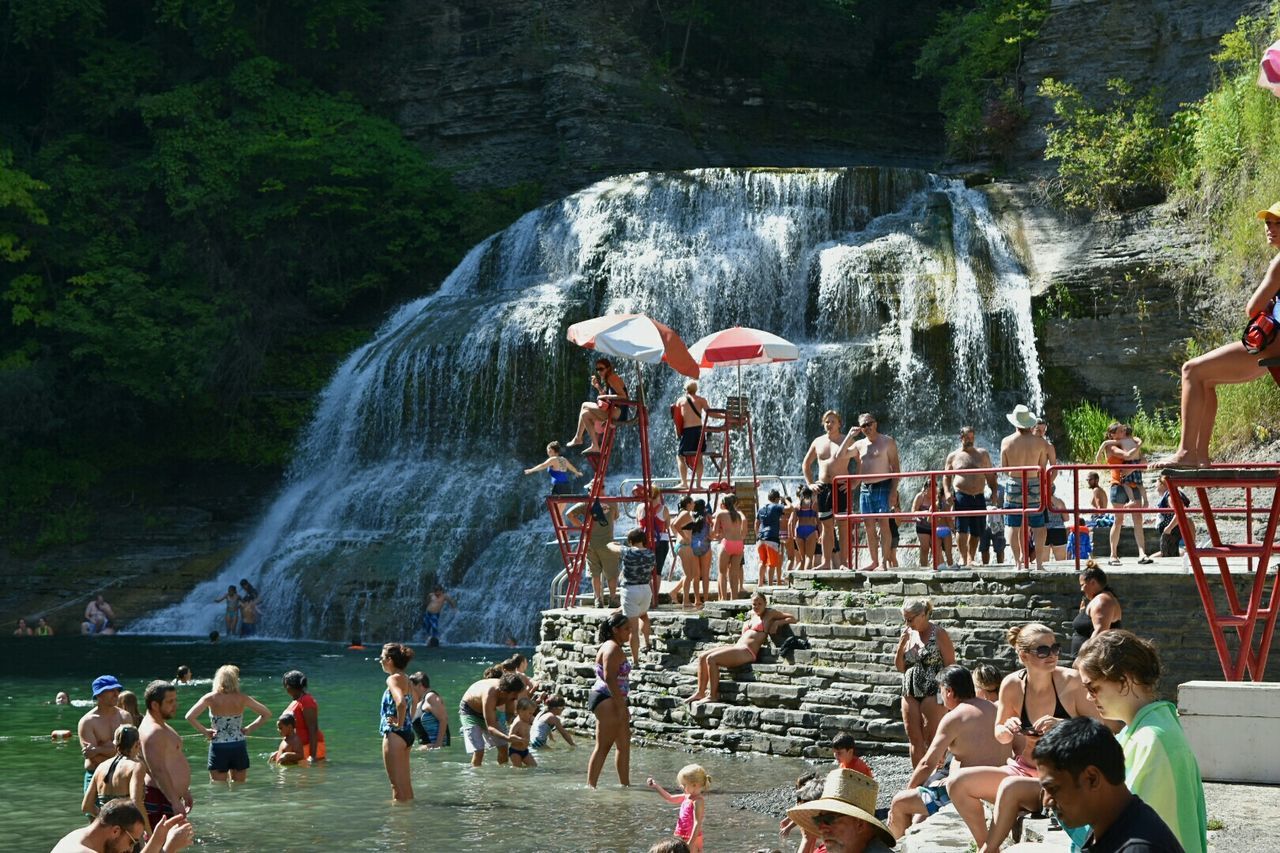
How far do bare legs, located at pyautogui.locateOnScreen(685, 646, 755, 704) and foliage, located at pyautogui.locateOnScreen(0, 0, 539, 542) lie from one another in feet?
71.3

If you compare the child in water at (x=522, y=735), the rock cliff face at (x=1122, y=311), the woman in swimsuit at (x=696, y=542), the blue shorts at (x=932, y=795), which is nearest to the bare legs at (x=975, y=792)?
the blue shorts at (x=932, y=795)

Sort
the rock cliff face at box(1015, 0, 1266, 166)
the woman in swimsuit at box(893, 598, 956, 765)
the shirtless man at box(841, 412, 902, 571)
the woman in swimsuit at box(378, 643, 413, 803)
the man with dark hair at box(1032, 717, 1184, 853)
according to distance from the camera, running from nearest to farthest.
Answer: the man with dark hair at box(1032, 717, 1184, 853)
the woman in swimsuit at box(893, 598, 956, 765)
the woman in swimsuit at box(378, 643, 413, 803)
the shirtless man at box(841, 412, 902, 571)
the rock cliff face at box(1015, 0, 1266, 166)

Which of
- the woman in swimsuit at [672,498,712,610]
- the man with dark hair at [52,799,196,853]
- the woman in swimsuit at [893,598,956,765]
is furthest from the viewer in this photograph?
the woman in swimsuit at [672,498,712,610]

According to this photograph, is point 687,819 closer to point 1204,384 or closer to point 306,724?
point 1204,384

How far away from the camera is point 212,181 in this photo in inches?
1455

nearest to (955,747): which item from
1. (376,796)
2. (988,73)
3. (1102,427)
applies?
(376,796)

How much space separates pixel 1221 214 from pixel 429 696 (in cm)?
1821

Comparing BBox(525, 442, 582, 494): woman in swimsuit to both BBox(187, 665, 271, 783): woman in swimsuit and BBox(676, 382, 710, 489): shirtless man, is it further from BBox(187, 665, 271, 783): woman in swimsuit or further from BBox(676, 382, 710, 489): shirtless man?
BBox(187, 665, 271, 783): woman in swimsuit

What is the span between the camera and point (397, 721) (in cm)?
1273

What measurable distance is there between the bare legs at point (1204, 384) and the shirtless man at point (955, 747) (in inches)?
85.4

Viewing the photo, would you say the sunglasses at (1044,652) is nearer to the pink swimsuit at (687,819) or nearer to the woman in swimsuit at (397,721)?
the pink swimsuit at (687,819)

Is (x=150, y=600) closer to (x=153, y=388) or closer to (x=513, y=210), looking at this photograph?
(x=153, y=388)

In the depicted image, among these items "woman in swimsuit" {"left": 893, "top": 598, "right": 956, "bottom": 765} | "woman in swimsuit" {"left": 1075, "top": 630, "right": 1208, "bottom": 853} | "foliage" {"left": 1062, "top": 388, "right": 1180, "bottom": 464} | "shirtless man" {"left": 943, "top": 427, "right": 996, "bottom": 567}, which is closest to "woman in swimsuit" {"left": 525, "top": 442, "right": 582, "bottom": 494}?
"shirtless man" {"left": 943, "top": 427, "right": 996, "bottom": 567}

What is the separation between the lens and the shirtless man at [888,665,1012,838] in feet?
30.8
